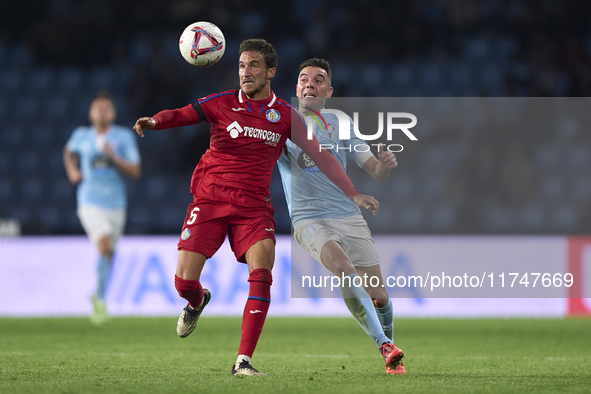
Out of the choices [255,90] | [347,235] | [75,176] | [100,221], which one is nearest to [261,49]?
[255,90]

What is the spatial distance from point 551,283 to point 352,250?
502cm

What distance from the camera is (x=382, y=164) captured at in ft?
17.5

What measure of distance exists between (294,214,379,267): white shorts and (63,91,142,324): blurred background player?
4.21 metres

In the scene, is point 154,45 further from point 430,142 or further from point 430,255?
point 430,255

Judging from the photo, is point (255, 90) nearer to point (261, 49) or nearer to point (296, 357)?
point (261, 49)

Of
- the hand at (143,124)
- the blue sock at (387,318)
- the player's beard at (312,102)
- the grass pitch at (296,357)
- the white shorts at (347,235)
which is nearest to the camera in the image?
the grass pitch at (296,357)

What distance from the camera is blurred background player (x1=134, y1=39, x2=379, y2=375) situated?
16.2 ft

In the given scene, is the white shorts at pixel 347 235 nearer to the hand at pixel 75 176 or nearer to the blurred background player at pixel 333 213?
the blurred background player at pixel 333 213

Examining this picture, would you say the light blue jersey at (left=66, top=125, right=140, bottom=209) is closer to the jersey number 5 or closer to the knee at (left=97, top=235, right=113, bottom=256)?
the knee at (left=97, top=235, right=113, bottom=256)

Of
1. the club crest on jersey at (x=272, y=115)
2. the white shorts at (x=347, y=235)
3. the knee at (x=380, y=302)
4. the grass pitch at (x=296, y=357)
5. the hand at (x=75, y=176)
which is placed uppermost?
the hand at (x=75, y=176)

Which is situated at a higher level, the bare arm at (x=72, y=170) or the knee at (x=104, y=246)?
the bare arm at (x=72, y=170)

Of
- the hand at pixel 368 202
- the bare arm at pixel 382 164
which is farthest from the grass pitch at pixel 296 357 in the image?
the bare arm at pixel 382 164

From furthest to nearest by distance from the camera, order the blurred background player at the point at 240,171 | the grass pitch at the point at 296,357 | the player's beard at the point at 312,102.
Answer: the player's beard at the point at 312,102
the blurred background player at the point at 240,171
the grass pitch at the point at 296,357

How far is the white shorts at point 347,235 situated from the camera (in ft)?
17.8
